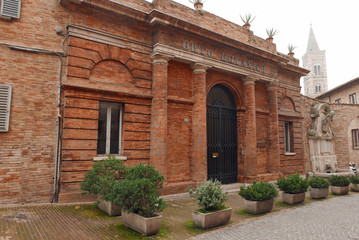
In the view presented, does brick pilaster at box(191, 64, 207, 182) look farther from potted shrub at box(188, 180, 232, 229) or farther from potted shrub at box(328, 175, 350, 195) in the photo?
potted shrub at box(328, 175, 350, 195)

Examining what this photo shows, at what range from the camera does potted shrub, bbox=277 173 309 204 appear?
27.9 feet

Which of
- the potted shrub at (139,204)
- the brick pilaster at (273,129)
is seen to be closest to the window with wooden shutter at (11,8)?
the potted shrub at (139,204)

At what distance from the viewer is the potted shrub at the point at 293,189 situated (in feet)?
27.9

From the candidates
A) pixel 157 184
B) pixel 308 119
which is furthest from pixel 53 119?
pixel 308 119

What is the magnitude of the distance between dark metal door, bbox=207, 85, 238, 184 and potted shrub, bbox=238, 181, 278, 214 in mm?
4233

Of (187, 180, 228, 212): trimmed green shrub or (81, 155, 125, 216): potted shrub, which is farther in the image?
(81, 155, 125, 216): potted shrub

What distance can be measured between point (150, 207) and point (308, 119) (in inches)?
627

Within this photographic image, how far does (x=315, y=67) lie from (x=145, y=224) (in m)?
77.9

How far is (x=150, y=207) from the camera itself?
5391mm

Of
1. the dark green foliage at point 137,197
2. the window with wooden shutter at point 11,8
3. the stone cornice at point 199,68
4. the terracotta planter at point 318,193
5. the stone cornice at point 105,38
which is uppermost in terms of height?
the window with wooden shutter at point 11,8

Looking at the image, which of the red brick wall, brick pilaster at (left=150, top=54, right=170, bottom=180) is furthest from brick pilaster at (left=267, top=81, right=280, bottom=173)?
the red brick wall

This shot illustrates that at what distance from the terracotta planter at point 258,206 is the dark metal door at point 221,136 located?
4.28m

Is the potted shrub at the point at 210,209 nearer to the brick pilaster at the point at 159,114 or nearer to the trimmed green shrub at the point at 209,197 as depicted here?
the trimmed green shrub at the point at 209,197

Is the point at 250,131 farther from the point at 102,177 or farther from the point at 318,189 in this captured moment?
the point at 102,177
